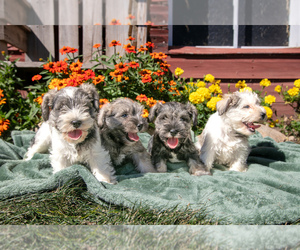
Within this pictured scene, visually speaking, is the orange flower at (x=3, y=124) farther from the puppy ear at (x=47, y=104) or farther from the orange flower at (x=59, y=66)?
the puppy ear at (x=47, y=104)

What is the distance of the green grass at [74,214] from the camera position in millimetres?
2977

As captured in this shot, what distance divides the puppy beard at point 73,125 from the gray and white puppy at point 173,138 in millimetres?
1051

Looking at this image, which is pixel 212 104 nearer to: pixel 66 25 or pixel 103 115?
pixel 103 115

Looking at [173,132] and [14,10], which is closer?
[173,132]

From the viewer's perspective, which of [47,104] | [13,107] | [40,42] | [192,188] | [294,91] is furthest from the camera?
[40,42]

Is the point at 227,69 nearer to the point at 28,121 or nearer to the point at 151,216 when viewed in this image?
the point at 28,121

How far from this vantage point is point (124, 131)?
13.9ft

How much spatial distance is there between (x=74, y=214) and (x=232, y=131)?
8.45 feet

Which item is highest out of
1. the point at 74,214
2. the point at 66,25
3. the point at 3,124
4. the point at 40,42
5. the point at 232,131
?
the point at 66,25

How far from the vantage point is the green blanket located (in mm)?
3148

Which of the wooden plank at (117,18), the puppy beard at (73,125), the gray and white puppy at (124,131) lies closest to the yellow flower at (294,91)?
the wooden plank at (117,18)

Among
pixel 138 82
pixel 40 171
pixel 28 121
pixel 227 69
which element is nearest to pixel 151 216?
pixel 40 171

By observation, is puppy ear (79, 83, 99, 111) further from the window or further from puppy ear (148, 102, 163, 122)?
the window

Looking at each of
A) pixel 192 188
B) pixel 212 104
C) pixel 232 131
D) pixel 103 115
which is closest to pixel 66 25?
pixel 103 115
